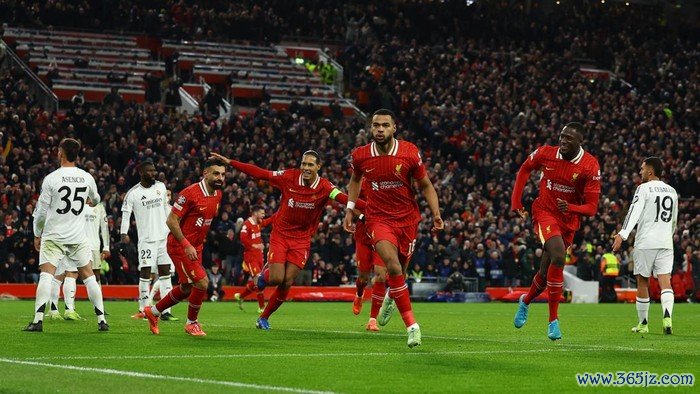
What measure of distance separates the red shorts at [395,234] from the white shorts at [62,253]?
4633 mm

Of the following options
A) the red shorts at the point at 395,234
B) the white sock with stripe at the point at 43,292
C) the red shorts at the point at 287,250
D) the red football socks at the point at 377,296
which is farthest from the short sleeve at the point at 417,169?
the white sock with stripe at the point at 43,292

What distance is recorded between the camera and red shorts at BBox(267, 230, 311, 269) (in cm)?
1659

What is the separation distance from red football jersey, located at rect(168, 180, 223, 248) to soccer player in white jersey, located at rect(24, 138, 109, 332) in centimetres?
130

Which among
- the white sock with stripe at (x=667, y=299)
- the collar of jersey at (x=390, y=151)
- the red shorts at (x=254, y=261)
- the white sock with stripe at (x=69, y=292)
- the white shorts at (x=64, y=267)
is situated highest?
the collar of jersey at (x=390, y=151)

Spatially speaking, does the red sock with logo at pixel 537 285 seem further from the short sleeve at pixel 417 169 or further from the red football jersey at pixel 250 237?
the red football jersey at pixel 250 237

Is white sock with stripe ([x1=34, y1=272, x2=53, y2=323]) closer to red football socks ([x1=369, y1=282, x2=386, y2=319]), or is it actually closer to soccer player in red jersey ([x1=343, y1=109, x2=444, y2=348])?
soccer player in red jersey ([x1=343, y1=109, x2=444, y2=348])

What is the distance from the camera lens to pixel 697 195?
4512 cm

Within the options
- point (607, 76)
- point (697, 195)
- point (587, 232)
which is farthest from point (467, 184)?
point (607, 76)

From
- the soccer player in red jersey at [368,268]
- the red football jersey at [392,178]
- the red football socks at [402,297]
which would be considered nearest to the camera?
the red football socks at [402,297]

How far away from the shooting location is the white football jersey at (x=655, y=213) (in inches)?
700

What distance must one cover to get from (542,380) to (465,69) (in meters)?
41.9

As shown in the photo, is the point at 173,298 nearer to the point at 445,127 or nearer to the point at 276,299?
the point at 276,299

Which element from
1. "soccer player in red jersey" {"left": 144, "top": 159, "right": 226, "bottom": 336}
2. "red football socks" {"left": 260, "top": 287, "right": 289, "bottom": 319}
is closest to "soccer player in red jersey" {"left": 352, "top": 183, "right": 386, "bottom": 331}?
"red football socks" {"left": 260, "top": 287, "right": 289, "bottom": 319}

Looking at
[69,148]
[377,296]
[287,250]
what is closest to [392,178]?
[287,250]
